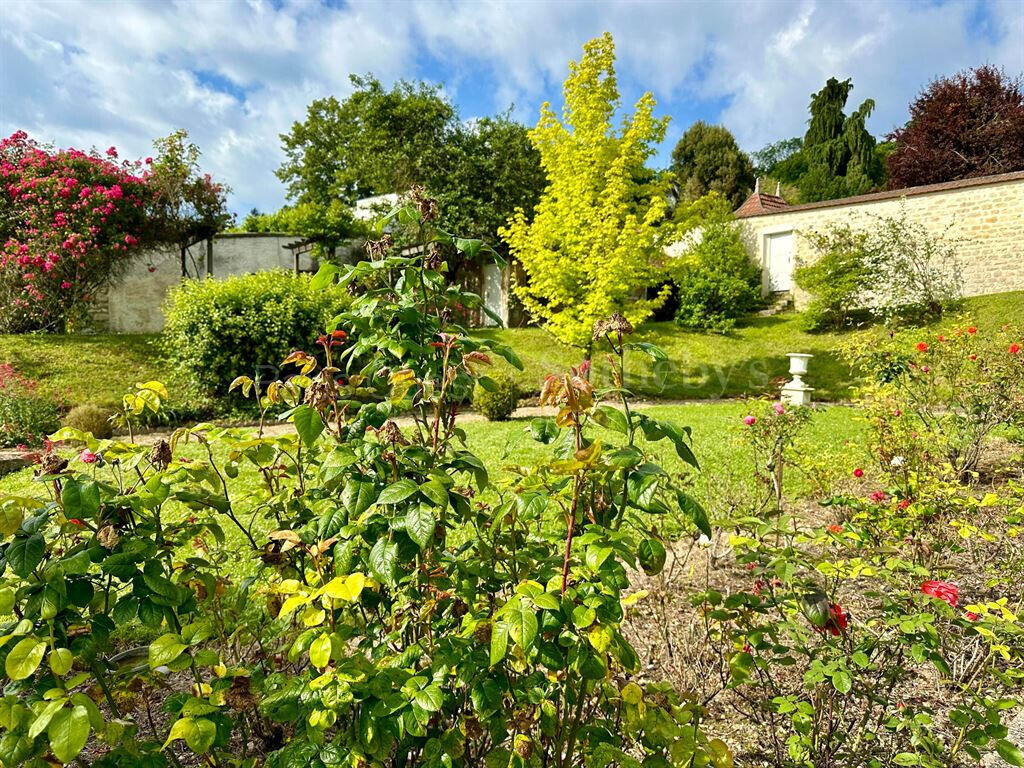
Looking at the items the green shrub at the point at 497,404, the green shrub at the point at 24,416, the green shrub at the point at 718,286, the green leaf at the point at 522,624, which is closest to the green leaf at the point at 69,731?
the green leaf at the point at 522,624

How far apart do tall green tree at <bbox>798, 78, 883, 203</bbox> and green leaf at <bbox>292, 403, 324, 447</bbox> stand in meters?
30.9

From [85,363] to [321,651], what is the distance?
35.9 ft

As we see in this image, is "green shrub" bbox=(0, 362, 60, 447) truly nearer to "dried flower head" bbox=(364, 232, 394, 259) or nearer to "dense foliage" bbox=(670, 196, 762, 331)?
"dried flower head" bbox=(364, 232, 394, 259)

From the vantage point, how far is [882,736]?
74.5 inches

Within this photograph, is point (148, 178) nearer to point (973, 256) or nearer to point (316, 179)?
point (316, 179)

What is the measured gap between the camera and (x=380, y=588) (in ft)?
4.54

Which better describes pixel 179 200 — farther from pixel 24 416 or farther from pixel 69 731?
pixel 69 731

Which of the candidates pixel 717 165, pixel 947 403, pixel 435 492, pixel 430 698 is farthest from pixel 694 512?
pixel 717 165

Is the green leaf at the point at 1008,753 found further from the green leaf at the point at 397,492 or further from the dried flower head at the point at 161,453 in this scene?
the dried flower head at the point at 161,453

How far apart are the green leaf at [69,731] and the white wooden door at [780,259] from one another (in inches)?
757

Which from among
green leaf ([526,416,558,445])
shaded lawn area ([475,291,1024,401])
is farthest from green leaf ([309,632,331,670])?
shaded lawn area ([475,291,1024,401])

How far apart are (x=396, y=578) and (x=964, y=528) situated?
1920 mm

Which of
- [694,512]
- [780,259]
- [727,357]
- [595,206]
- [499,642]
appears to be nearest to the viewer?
[499,642]

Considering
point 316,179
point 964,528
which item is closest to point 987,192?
point 964,528
